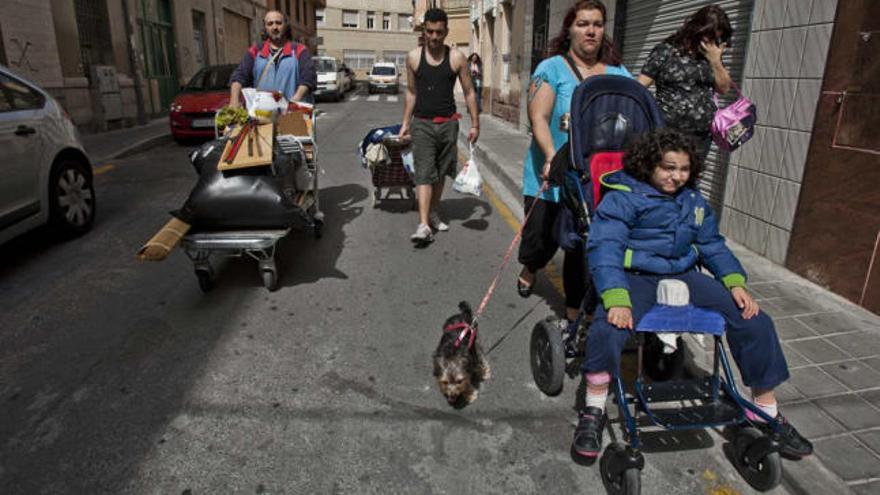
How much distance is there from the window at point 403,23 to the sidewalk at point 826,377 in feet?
203

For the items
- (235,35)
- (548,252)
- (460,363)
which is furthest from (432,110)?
(235,35)

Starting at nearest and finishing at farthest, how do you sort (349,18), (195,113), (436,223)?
(436,223) < (195,113) < (349,18)

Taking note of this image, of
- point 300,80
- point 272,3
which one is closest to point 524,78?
point 300,80

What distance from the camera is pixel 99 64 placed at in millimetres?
14352

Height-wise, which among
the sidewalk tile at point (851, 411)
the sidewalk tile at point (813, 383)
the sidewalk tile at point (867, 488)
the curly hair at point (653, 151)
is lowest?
the sidewalk tile at point (867, 488)

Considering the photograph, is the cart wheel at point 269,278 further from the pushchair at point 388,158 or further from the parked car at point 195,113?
the parked car at point 195,113

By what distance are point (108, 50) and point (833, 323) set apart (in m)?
16.1

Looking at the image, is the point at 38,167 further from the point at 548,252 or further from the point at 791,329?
the point at 791,329

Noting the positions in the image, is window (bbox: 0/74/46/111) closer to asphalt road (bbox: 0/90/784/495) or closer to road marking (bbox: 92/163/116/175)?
Result: asphalt road (bbox: 0/90/784/495)

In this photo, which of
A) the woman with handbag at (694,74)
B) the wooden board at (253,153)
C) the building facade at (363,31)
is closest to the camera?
the woman with handbag at (694,74)

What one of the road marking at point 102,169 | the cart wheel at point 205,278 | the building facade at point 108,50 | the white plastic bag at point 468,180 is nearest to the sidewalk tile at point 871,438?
the white plastic bag at point 468,180

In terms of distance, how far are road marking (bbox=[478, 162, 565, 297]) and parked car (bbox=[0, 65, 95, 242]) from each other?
440 cm

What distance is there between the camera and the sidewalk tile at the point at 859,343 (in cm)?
333

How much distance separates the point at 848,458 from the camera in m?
2.46
